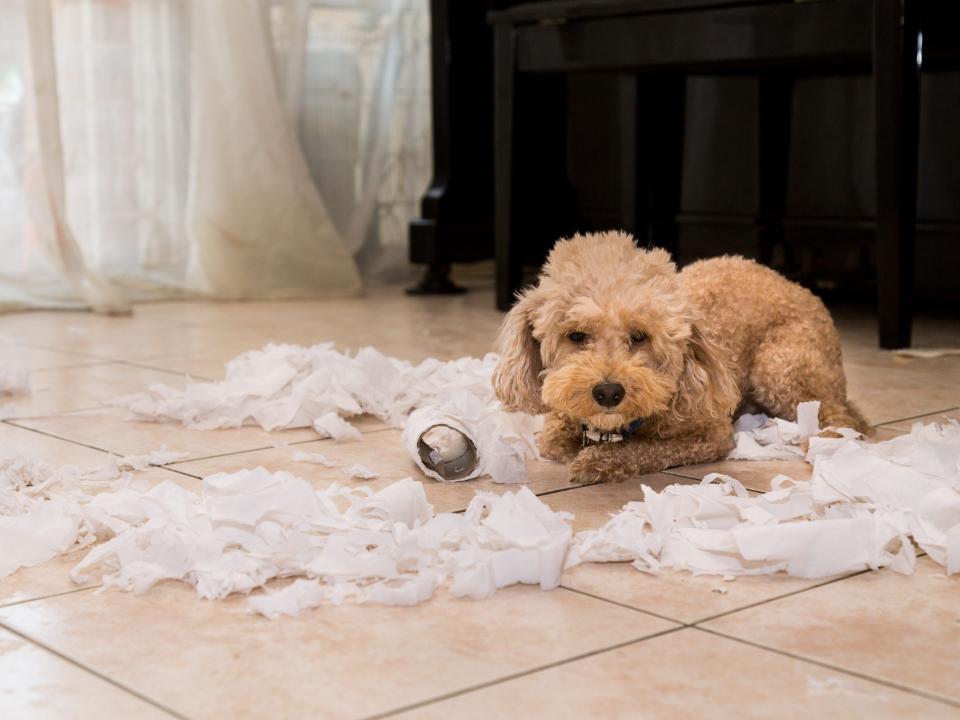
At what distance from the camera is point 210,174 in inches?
153

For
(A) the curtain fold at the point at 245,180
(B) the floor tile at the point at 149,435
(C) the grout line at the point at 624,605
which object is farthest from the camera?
(A) the curtain fold at the point at 245,180

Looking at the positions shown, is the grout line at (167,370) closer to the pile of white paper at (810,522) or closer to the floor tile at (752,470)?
the floor tile at (752,470)

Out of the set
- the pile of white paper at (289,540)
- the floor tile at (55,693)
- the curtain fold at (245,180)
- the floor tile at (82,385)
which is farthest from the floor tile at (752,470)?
the curtain fold at (245,180)

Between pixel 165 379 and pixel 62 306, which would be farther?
pixel 62 306

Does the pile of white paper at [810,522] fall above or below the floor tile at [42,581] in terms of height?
above

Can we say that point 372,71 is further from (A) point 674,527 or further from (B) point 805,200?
(A) point 674,527

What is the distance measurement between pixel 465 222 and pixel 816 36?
1.49 metres

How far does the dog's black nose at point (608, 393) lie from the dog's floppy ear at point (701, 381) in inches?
5.2

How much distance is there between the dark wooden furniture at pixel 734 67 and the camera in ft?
8.70

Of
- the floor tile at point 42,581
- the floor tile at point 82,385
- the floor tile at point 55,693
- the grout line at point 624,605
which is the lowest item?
the floor tile at point 82,385

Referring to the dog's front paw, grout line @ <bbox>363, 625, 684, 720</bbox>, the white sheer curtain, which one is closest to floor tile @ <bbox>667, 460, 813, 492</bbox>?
the dog's front paw

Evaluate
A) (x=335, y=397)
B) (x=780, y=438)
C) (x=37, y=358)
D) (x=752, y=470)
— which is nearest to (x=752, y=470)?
(x=752, y=470)

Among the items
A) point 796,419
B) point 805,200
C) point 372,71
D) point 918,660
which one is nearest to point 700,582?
point 918,660

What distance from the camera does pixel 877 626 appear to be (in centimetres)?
115
